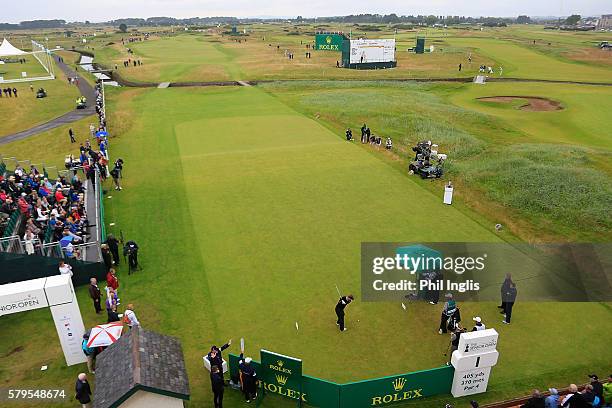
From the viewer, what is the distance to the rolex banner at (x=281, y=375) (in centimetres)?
1148

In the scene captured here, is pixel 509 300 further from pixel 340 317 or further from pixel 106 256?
pixel 106 256

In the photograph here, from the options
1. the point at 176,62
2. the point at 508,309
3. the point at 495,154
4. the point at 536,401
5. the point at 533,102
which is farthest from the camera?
the point at 176,62

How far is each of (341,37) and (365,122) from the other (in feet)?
174

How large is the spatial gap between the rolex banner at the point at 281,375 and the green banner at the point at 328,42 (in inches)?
3372

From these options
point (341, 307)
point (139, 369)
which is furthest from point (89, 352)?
point (341, 307)

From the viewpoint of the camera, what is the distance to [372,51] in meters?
77.2

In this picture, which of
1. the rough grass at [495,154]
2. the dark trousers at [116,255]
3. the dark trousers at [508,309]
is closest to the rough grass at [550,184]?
the rough grass at [495,154]

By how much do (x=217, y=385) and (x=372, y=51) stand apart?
242 ft

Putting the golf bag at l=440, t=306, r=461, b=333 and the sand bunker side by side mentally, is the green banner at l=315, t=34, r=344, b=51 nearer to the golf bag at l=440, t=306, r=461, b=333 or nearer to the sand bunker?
the sand bunker

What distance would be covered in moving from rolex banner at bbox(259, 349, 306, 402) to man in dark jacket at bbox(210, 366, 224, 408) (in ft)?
3.67

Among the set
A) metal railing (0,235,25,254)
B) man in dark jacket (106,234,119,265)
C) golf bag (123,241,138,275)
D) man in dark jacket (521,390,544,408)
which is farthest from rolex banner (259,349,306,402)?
metal railing (0,235,25,254)

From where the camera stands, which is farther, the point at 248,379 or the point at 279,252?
the point at 279,252

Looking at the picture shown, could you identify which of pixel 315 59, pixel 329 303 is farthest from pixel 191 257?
pixel 315 59

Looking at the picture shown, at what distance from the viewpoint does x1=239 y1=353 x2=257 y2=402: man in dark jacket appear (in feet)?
38.9
